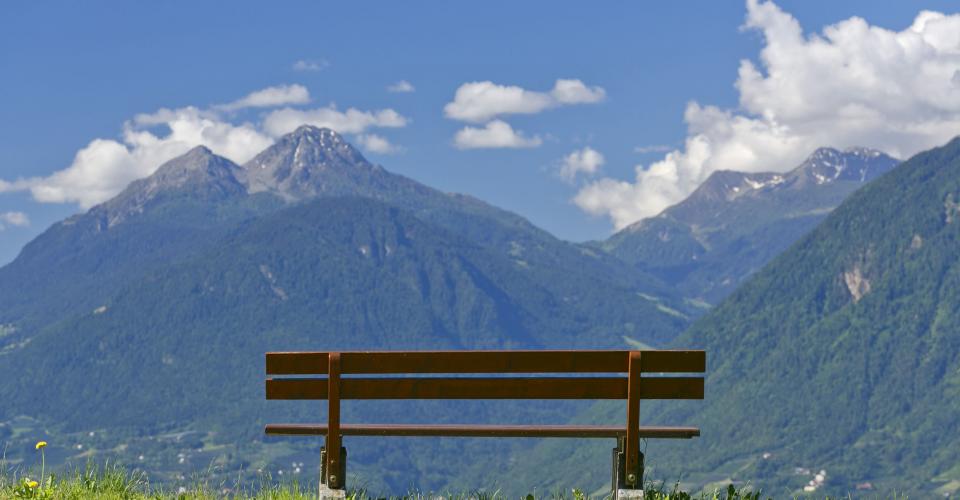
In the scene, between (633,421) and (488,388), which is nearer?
(633,421)

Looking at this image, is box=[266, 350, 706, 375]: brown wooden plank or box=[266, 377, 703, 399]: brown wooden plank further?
box=[266, 377, 703, 399]: brown wooden plank

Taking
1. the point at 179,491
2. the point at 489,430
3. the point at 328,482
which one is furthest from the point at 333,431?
the point at 179,491

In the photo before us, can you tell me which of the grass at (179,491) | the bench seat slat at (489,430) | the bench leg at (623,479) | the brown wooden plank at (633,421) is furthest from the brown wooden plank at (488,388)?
the grass at (179,491)

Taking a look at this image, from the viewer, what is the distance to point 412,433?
36.6 feet

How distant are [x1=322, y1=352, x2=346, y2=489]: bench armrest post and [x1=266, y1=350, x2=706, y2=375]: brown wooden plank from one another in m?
0.10

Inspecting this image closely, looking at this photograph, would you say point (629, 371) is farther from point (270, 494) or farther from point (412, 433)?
point (270, 494)

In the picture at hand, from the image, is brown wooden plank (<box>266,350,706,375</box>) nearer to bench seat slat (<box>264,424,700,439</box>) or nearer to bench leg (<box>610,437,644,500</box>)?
bench seat slat (<box>264,424,700,439</box>)

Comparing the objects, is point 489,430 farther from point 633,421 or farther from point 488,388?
point 633,421

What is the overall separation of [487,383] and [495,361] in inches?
7.7

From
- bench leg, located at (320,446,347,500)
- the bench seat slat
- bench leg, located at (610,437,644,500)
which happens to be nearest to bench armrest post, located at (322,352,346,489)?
bench leg, located at (320,446,347,500)

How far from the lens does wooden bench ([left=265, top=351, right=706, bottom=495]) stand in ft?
34.3

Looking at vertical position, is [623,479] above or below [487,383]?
below

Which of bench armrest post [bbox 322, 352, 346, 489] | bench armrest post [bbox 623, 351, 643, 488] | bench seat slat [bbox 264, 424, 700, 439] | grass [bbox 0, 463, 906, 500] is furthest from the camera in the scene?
grass [bbox 0, 463, 906, 500]

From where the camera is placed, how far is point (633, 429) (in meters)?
10.5
